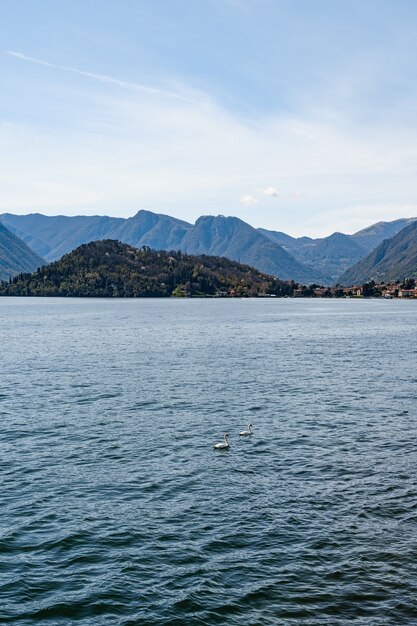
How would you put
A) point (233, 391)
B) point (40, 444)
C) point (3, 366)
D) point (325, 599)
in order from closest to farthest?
point (325, 599)
point (40, 444)
point (233, 391)
point (3, 366)

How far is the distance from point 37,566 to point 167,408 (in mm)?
35830

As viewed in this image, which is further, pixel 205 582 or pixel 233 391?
pixel 233 391

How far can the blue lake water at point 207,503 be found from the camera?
84.2ft

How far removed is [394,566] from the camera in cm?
2858

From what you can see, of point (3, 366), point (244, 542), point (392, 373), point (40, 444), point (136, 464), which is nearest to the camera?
point (244, 542)

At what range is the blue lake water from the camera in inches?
1011

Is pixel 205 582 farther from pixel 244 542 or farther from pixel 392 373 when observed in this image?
pixel 392 373

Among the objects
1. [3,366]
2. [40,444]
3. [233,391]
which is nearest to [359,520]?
[40,444]

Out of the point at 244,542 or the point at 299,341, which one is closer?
the point at 244,542

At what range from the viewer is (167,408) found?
64.1 metres

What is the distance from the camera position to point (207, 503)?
119ft

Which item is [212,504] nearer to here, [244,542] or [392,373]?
[244,542]

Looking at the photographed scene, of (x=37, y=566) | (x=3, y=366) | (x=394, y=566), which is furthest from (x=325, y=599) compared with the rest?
(x=3, y=366)

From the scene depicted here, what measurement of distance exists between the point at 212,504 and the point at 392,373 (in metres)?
61.0
